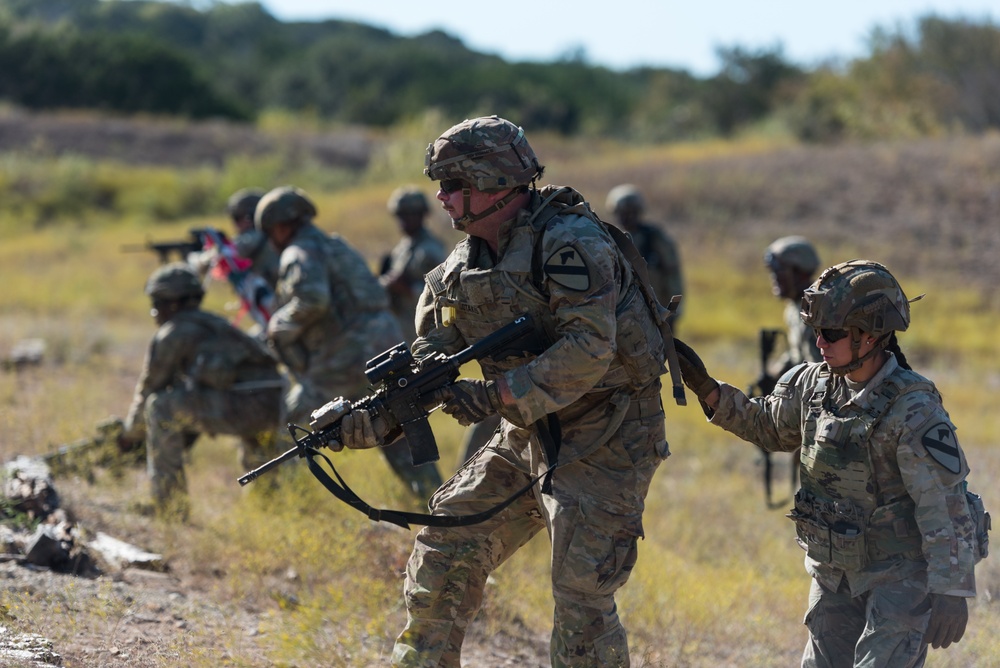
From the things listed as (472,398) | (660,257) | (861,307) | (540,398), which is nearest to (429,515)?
(472,398)

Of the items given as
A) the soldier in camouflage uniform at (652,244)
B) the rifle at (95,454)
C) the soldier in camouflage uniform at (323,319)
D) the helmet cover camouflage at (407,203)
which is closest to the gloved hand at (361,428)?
the soldier in camouflage uniform at (323,319)

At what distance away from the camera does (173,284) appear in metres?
7.19

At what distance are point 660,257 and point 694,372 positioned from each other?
558cm

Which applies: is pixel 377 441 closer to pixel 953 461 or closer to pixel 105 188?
pixel 953 461

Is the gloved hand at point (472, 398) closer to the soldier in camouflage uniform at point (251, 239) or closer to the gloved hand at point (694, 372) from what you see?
the gloved hand at point (694, 372)

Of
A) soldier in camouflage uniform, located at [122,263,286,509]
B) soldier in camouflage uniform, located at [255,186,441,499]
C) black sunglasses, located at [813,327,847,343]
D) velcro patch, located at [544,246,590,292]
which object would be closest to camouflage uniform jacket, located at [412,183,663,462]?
velcro patch, located at [544,246,590,292]

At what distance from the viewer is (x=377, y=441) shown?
4152 mm

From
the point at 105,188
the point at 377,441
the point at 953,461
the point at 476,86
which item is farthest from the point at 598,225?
the point at 476,86

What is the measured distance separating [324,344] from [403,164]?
2054 centimetres

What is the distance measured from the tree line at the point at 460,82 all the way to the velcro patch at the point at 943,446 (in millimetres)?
25995

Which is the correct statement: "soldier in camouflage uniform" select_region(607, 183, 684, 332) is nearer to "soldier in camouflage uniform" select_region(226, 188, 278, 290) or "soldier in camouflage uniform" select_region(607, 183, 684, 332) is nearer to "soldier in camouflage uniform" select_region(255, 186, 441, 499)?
"soldier in camouflage uniform" select_region(226, 188, 278, 290)

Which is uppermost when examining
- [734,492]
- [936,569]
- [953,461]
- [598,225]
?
[598,225]

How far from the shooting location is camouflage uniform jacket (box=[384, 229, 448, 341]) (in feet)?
29.4

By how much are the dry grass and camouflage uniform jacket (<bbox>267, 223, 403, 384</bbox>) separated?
659mm
